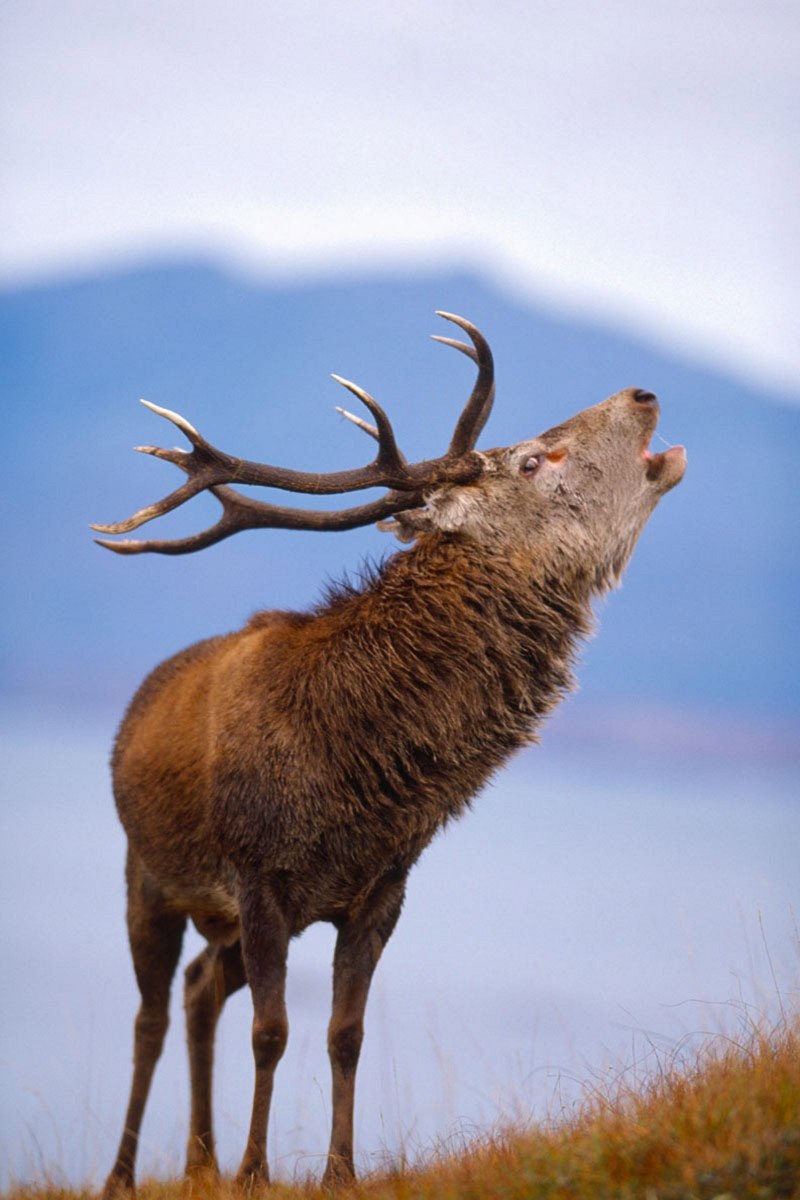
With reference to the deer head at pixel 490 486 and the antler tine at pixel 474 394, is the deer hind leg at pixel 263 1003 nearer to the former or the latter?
the deer head at pixel 490 486

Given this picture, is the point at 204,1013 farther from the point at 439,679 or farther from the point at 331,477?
the point at 331,477

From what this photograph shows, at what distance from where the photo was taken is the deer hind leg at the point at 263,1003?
561 cm

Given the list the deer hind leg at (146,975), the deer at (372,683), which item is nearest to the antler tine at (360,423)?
the deer at (372,683)

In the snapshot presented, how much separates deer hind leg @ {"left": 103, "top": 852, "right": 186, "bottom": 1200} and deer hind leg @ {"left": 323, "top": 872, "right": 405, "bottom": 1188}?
128 cm

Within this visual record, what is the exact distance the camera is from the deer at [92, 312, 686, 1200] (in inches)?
225

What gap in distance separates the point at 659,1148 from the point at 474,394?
314 centimetres

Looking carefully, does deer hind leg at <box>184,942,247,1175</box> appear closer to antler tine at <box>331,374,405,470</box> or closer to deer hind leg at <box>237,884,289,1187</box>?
deer hind leg at <box>237,884,289,1187</box>

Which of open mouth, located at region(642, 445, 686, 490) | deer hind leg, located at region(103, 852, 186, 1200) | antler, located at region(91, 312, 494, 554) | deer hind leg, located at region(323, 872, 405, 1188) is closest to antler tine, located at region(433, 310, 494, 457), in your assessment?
antler, located at region(91, 312, 494, 554)

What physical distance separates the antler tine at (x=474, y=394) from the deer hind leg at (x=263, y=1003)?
199 centimetres

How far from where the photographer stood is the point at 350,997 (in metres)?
5.83

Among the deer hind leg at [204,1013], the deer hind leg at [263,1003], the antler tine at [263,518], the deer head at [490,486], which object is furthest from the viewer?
the deer hind leg at [204,1013]

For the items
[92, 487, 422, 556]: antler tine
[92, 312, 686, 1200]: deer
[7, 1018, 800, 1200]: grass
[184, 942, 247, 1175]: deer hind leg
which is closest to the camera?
[7, 1018, 800, 1200]: grass

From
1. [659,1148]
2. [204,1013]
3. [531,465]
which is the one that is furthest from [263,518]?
[659,1148]

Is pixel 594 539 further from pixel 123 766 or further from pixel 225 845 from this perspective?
pixel 123 766
